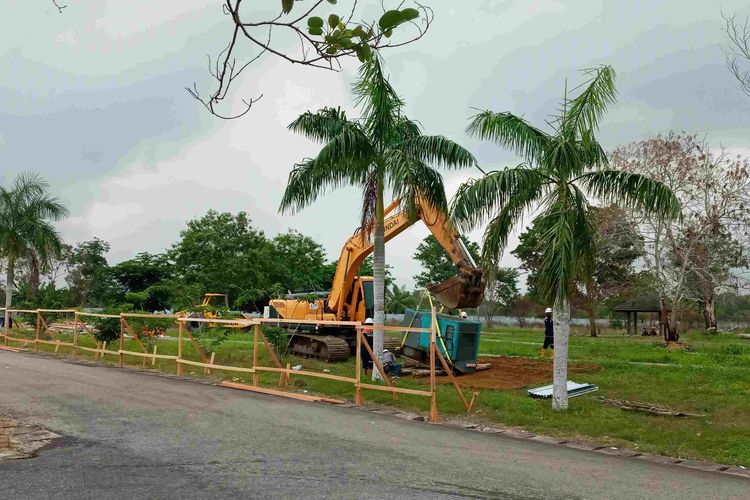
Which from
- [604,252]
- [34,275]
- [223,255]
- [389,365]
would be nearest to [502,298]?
[223,255]

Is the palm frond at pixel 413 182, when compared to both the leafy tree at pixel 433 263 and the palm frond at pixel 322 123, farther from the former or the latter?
the leafy tree at pixel 433 263

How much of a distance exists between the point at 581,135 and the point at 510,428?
550 cm

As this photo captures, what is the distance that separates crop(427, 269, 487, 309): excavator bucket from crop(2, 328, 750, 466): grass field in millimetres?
1923

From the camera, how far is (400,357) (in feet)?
66.5

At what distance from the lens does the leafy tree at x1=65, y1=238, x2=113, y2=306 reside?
68.9 meters

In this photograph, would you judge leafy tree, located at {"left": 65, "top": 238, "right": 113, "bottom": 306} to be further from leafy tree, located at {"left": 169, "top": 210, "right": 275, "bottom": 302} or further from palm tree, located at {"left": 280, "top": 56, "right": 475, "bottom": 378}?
palm tree, located at {"left": 280, "top": 56, "right": 475, "bottom": 378}

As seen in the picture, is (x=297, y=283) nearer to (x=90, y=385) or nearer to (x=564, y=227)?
(x=90, y=385)

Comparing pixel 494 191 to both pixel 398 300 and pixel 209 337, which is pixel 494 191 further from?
pixel 398 300

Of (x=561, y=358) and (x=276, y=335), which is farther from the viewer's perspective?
(x=276, y=335)

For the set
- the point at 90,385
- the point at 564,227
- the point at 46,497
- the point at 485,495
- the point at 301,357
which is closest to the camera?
the point at 46,497

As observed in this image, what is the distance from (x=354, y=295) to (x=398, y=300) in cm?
3623

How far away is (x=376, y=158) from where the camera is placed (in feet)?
52.7

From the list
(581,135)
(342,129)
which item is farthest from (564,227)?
(342,129)

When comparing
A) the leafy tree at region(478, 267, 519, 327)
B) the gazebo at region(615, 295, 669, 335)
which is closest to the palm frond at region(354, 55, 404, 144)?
the gazebo at region(615, 295, 669, 335)
